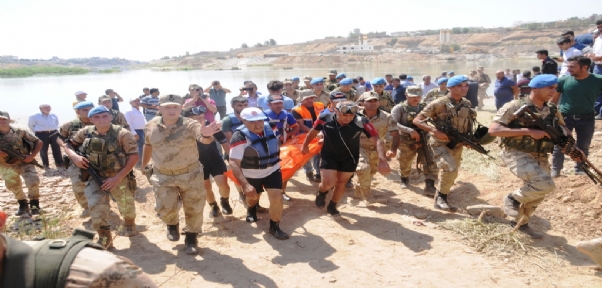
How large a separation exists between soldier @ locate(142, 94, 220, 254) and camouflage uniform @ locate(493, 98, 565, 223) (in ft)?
11.1

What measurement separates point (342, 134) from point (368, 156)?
96cm

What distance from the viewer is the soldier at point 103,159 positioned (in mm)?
4406

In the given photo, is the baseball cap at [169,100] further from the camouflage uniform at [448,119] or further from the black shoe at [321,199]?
the camouflage uniform at [448,119]

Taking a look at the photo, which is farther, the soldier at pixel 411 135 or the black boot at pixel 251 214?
the soldier at pixel 411 135

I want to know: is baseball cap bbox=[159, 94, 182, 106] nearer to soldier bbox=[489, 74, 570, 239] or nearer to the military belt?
the military belt

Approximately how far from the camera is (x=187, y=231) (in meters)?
4.43

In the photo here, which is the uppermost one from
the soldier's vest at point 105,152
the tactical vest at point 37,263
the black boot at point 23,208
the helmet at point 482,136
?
the tactical vest at point 37,263

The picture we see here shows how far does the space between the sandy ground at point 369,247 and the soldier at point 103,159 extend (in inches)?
21.4

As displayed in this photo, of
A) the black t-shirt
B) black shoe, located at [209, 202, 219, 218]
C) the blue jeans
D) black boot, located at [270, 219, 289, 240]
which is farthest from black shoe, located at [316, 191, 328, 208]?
the blue jeans

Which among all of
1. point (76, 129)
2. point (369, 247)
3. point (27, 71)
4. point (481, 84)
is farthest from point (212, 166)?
point (27, 71)

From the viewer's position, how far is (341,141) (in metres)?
5.02

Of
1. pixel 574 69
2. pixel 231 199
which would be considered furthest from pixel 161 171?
pixel 574 69

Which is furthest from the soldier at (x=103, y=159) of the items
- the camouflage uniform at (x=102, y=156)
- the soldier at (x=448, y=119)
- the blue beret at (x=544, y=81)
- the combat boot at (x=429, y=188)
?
the blue beret at (x=544, y=81)

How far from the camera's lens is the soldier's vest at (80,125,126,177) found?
176 inches
